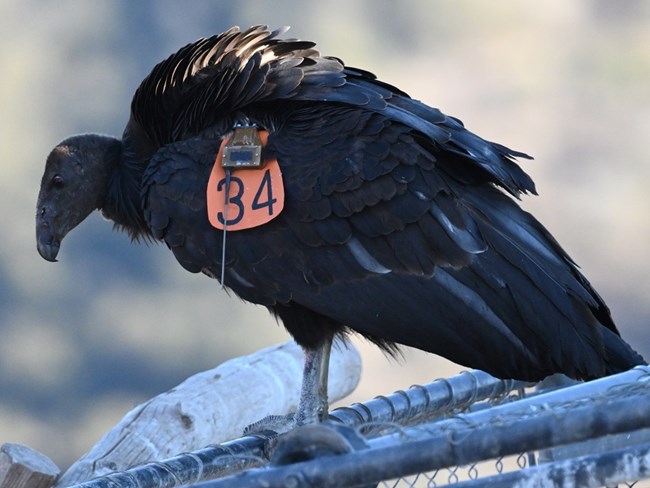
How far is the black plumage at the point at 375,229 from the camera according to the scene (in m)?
4.15

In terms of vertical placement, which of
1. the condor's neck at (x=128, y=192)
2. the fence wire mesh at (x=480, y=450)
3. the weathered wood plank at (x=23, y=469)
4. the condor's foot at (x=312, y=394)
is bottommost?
the fence wire mesh at (x=480, y=450)

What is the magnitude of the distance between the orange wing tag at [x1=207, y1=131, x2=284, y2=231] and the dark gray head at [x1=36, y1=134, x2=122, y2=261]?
0.83 meters

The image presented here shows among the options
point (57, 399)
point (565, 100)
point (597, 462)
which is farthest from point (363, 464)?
point (565, 100)

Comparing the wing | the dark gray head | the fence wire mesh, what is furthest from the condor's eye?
the fence wire mesh

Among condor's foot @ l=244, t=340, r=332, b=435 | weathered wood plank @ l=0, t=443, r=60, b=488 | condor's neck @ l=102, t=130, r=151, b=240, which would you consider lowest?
weathered wood plank @ l=0, t=443, r=60, b=488

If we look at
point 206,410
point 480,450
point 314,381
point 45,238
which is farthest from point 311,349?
point 480,450

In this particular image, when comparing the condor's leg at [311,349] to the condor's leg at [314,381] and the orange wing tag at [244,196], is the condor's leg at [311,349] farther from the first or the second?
the orange wing tag at [244,196]

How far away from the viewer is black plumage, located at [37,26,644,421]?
4152 mm

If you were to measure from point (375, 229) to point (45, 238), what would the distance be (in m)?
1.38

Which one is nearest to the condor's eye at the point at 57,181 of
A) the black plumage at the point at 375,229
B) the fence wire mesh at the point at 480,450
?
the black plumage at the point at 375,229

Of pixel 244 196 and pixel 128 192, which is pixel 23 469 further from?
pixel 128 192

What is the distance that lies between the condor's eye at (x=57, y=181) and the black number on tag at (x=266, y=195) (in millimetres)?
1018

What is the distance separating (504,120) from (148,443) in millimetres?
7823

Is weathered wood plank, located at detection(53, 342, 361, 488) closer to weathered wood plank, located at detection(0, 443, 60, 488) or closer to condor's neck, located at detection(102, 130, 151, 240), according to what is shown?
weathered wood plank, located at detection(0, 443, 60, 488)
